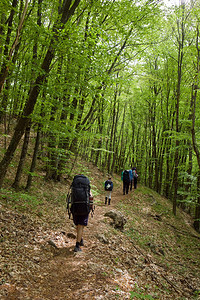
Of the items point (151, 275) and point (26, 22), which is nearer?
point (26, 22)

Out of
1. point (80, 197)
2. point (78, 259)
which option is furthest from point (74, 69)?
point (78, 259)

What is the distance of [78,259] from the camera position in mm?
4703

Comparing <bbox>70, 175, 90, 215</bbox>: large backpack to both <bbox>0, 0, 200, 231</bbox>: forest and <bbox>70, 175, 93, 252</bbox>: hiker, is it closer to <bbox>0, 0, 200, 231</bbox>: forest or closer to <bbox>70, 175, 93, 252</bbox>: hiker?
<bbox>70, 175, 93, 252</bbox>: hiker

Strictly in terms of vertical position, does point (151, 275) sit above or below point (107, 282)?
below

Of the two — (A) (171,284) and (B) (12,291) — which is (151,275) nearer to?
(A) (171,284)

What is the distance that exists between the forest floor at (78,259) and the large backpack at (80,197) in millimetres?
1163

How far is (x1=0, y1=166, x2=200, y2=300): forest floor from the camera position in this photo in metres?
3.56

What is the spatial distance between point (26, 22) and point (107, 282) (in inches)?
274

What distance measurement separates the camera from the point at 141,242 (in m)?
8.34

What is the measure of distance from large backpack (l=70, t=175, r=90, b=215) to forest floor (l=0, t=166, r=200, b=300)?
1163 mm

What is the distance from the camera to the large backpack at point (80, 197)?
16.2ft

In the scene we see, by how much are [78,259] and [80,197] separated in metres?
1.54

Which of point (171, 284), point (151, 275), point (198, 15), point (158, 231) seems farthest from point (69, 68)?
point (198, 15)

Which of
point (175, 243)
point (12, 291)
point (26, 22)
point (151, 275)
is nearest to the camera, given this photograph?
point (12, 291)
